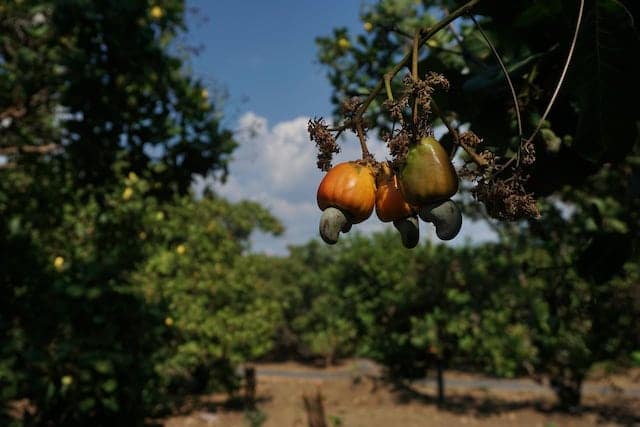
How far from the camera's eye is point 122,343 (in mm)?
4680

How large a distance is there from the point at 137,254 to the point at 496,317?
654 cm

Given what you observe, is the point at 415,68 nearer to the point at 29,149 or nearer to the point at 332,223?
the point at 332,223

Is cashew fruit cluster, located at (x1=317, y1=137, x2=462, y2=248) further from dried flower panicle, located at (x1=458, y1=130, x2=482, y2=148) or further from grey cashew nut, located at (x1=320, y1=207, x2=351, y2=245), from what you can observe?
dried flower panicle, located at (x1=458, y1=130, x2=482, y2=148)

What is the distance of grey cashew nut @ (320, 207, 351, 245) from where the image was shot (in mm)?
966

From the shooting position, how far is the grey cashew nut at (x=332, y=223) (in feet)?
3.17

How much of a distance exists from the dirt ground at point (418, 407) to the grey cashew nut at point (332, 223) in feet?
23.2

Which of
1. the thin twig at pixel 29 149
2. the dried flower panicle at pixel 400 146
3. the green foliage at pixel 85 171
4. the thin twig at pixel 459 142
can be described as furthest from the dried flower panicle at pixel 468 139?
the thin twig at pixel 29 149

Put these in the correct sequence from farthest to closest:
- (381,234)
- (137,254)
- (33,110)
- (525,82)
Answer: (381,234) < (137,254) < (33,110) < (525,82)

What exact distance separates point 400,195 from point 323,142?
0.18 m

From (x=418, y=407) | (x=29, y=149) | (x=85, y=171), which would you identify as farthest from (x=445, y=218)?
(x=418, y=407)

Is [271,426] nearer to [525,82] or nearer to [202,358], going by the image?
[202,358]

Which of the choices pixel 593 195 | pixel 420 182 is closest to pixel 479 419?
pixel 593 195

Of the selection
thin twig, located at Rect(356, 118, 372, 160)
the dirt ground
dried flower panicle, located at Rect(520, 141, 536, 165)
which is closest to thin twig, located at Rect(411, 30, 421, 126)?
thin twig, located at Rect(356, 118, 372, 160)

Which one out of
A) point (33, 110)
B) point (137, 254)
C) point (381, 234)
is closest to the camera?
point (33, 110)
